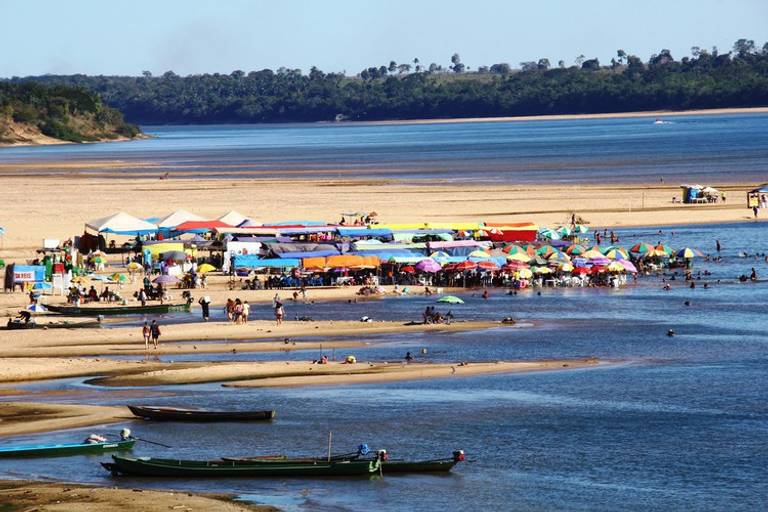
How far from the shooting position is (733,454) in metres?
34.0

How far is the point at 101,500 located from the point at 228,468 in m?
3.52

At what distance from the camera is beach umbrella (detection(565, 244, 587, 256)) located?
216ft

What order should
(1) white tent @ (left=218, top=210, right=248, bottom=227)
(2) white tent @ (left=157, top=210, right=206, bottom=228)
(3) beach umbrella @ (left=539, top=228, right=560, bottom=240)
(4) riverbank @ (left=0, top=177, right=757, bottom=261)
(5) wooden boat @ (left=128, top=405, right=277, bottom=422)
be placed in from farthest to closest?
(4) riverbank @ (left=0, top=177, right=757, bottom=261), (1) white tent @ (left=218, top=210, right=248, bottom=227), (2) white tent @ (left=157, top=210, right=206, bottom=228), (3) beach umbrella @ (left=539, top=228, right=560, bottom=240), (5) wooden boat @ (left=128, top=405, right=277, bottom=422)

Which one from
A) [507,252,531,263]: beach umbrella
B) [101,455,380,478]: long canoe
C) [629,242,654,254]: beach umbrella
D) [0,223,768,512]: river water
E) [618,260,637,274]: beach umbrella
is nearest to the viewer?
[0,223,768,512]: river water

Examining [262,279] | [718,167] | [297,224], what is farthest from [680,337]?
[718,167]

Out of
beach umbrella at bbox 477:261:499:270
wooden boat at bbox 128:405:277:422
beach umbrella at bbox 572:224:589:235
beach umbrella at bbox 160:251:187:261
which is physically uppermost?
beach umbrella at bbox 572:224:589:235

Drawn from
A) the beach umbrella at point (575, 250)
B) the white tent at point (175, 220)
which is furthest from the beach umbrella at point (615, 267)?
the white tent at point (175, 220)

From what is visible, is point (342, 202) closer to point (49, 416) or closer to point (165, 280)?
point (165, 280)

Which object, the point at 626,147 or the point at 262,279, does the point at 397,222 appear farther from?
the point at 626,147

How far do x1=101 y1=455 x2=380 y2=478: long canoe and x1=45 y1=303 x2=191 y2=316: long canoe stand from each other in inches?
919

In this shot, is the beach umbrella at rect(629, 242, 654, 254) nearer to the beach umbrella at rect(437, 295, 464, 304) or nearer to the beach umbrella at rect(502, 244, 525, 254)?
the beach umbrella at rect(502, 244, 525, 254)

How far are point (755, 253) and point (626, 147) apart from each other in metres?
120

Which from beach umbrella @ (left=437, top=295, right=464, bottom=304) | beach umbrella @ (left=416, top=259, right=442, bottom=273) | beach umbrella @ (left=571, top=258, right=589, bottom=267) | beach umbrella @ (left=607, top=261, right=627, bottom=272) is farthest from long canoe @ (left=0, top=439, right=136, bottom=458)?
beach umbrella @ (left=571, top=258, right=589, bottom=267)

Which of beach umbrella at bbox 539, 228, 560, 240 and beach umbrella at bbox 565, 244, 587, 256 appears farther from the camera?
beach umbrella at bbox 539, 228, 560, 240
